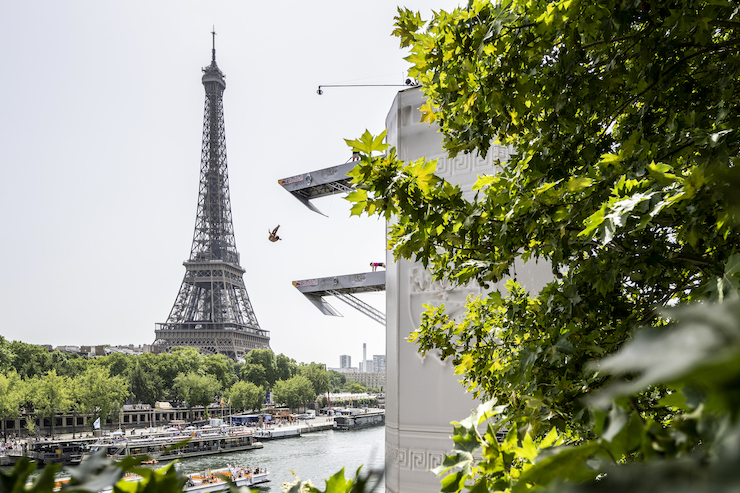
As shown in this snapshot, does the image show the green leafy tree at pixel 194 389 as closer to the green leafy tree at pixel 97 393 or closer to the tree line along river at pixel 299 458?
the green leafy tree at pixel 97 393

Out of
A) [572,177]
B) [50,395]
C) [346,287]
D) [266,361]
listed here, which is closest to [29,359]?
[50,395]

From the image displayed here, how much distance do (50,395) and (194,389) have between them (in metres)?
9.35

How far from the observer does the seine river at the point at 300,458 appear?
20.3 meters

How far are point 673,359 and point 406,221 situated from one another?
4.83 ft

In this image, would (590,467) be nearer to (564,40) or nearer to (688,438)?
(688,438)

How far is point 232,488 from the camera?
1.26 ft

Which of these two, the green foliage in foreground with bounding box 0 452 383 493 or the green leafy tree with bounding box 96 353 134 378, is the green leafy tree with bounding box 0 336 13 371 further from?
the green foliage in foreground with bounding box 0 452 383 493

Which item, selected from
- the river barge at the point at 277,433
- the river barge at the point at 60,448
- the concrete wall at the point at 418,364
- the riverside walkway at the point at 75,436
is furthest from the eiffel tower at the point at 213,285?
the concrete wall at the point at 418,364

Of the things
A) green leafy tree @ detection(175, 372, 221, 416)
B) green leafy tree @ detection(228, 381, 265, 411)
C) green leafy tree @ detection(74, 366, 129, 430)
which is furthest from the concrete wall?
green leafy tree @ detection(228, 381, 265, 411)

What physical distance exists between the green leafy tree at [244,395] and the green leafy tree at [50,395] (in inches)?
457

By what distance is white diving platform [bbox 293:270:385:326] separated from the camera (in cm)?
819

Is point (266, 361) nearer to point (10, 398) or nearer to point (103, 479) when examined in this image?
point (10, 398)

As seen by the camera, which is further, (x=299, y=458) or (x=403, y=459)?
(x=299, y=458)

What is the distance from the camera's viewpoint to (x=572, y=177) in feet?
5.39
